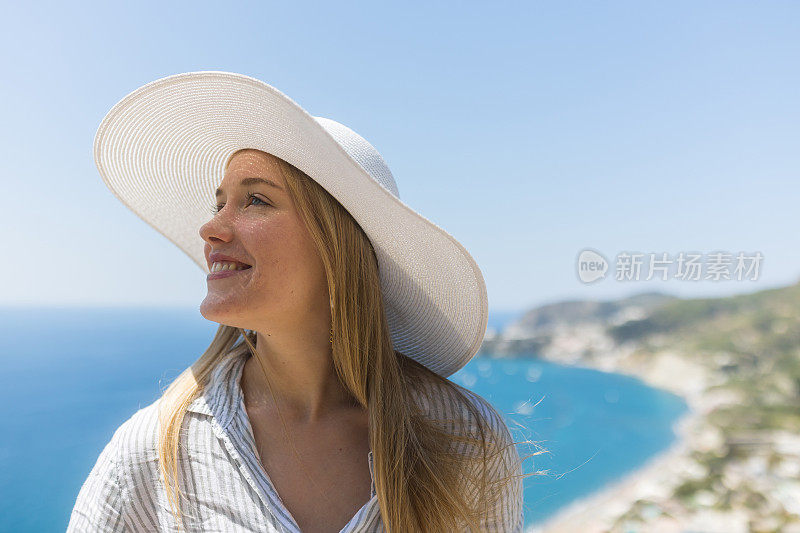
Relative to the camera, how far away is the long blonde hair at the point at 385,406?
116 cm

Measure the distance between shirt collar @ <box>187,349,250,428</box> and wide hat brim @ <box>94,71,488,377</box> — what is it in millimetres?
466

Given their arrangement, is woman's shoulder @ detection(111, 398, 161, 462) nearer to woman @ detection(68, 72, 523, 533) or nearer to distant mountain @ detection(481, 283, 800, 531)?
woman @ detection(68, 72, 523, 533)

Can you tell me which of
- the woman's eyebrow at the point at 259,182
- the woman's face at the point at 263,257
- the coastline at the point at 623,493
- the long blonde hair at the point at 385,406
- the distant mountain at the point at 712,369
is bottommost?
the distant mountain at the point at 712,369

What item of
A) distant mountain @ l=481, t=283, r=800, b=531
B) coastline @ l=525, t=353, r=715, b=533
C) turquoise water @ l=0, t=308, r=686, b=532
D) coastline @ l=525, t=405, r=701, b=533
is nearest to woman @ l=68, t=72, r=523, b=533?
coastline @ l=525, t=353, r=715, b=533

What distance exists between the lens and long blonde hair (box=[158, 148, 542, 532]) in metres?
1.16

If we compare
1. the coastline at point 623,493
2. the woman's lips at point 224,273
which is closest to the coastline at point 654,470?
the coastline at point 623,493

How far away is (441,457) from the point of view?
126cm

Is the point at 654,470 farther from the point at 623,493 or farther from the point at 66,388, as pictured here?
the point at 66,388

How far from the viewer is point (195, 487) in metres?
1.06

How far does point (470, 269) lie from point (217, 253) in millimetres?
616

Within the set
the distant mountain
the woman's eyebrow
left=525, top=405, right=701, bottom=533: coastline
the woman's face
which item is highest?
the woman's eyebrow

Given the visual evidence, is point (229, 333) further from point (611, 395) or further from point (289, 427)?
point (611, 395)

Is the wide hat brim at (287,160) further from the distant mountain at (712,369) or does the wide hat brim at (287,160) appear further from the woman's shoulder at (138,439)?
the distant mountain at (712,369)

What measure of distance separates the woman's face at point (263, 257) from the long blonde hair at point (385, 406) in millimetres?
41
